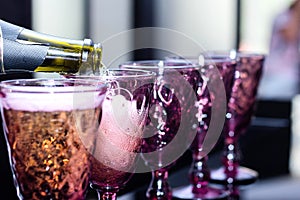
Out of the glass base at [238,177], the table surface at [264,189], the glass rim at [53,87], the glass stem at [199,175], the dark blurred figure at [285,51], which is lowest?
the table surface at [264,189]

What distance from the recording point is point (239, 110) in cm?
84

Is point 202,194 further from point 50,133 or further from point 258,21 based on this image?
point 258,21

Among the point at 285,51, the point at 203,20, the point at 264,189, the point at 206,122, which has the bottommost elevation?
the point at 264,189

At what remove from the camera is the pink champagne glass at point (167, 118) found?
23.9 inches

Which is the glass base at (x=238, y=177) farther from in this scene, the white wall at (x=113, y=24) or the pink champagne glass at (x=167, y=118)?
the white wall at (x=113, y=24)

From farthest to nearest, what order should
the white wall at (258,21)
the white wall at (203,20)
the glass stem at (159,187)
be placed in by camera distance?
1. the white wall at (258,21)
2. the white wall at (203,20)
3. the glass stem at (159,187)

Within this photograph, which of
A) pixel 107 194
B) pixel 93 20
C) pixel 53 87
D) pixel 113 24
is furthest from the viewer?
pixel 113 24

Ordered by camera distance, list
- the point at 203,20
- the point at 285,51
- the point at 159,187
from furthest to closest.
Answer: the point at 203,20, the point at 285,51, the point at 159,187

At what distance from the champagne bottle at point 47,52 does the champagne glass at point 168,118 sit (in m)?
0.05

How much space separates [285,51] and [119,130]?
3298 millimetres

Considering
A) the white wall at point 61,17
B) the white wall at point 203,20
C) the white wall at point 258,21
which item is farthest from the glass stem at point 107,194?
the white wall at point 258,21

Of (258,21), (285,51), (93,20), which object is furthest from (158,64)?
(258,21)

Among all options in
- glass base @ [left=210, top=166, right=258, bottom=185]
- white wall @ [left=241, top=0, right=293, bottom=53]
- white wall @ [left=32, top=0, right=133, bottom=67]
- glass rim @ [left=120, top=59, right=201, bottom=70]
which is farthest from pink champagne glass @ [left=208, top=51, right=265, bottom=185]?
white wall @ [left=241, top=0, right=293, bottom=53]

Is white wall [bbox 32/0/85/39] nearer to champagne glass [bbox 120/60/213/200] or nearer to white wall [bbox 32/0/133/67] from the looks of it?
white wall [bbox 32/0/133/67]
